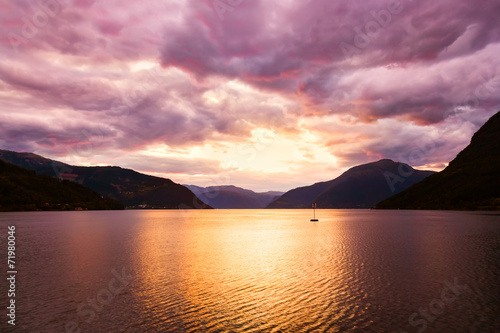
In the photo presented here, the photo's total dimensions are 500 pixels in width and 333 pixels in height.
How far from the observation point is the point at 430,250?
55844 mm

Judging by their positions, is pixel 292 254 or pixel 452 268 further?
pixel 292 254

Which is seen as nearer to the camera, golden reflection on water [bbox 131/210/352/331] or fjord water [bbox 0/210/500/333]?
fjord water [bbox 0/210/500/333]

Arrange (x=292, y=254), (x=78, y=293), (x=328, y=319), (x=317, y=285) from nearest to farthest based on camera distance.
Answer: (x=328, y=319), (x=78, y=293), (x=317, y=285), (x=292, y=254)

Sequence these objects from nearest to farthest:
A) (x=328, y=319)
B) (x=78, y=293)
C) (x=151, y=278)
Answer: (x=328, y=319) < (x=78, y=293) < (x=151, y=278)

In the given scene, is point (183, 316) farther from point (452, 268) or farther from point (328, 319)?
point (452, 268)

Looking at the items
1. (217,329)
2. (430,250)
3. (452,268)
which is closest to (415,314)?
(217,329)

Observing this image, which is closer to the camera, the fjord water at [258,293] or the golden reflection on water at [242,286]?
the fjord water at [258,293]

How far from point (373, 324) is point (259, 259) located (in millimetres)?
30297

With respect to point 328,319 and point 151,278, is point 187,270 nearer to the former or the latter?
point 151,278

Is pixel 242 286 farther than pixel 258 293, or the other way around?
pixel 242 286

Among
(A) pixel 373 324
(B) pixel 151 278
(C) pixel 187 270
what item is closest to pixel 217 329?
(A) pixel 373 324

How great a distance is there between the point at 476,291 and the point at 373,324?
51.7ft

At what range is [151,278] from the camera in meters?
34.5

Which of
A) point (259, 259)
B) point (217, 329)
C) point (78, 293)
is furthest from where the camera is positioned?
point (259, 259)
